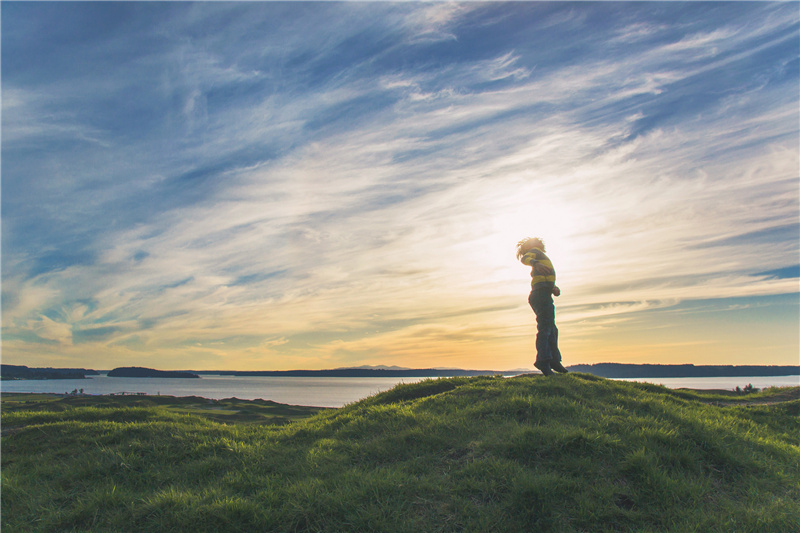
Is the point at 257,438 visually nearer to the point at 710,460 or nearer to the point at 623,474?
the point at 623,474

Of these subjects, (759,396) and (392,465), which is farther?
(759,396)

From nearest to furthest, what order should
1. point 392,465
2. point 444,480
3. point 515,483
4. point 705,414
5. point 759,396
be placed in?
point 515,483, point 444,480, point 392,465, point 705,414, point 759,396

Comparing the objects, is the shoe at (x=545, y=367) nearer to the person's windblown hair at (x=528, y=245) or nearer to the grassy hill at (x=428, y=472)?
the grassy hill at (x=428, y=472)

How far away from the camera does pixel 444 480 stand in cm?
629

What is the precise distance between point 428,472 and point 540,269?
26.7ft

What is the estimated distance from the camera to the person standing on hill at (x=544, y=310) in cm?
1284

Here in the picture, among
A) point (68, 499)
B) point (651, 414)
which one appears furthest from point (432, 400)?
point (68, 499)

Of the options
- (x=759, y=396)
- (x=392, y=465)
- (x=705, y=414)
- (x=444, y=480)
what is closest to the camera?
(x=444, y=480)

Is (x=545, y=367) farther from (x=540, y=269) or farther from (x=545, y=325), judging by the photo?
(x=540, y=269)

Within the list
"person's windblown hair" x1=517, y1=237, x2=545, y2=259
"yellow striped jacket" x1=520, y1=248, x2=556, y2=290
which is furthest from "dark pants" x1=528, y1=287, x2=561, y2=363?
"person's windblown hair" x1=517, y1=237, x2=545, y2=259

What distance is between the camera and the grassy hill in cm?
552

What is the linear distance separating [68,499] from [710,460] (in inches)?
399

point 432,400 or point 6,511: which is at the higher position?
point 432,400

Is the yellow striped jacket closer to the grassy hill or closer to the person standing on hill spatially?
the person standing on hill
